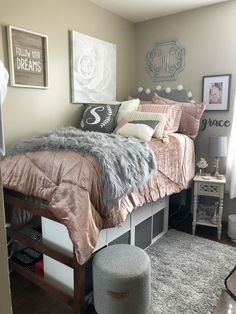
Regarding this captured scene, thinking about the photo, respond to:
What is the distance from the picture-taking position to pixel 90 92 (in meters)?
2.90

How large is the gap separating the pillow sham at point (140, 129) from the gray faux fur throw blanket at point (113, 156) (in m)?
0.32

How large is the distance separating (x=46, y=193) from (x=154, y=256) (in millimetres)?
1212

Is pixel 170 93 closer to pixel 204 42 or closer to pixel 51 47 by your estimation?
pixel 204 42

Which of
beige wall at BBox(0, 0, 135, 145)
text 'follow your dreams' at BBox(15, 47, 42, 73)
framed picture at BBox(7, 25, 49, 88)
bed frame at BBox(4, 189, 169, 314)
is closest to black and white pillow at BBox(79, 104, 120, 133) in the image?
beige wall at BBox(0, 0, 135, 145)

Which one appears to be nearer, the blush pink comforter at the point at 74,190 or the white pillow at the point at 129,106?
the blush pink comforter at the point at 74,190

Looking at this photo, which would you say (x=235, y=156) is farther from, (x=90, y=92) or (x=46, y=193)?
(x=46, y=193)

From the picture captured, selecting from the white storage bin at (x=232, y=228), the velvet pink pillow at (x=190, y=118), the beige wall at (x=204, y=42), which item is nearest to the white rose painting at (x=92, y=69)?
the beige wall at (x=204, y=42)

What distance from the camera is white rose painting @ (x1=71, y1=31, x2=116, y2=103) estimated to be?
106 inches

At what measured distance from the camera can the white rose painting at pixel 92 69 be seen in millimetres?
2693

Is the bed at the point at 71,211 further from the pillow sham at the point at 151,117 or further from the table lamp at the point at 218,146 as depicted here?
the table lamp at the point at 218,146

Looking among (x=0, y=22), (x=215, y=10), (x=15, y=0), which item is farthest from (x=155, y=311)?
(x=215, y=10)

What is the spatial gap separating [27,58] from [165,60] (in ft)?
5.58

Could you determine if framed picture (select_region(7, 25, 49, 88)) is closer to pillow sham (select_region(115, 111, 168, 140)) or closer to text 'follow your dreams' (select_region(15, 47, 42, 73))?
text 'follow your dreams' (select_region(15, 47, 42, 73))

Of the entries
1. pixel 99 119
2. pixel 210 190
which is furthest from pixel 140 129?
pixel 210 190
